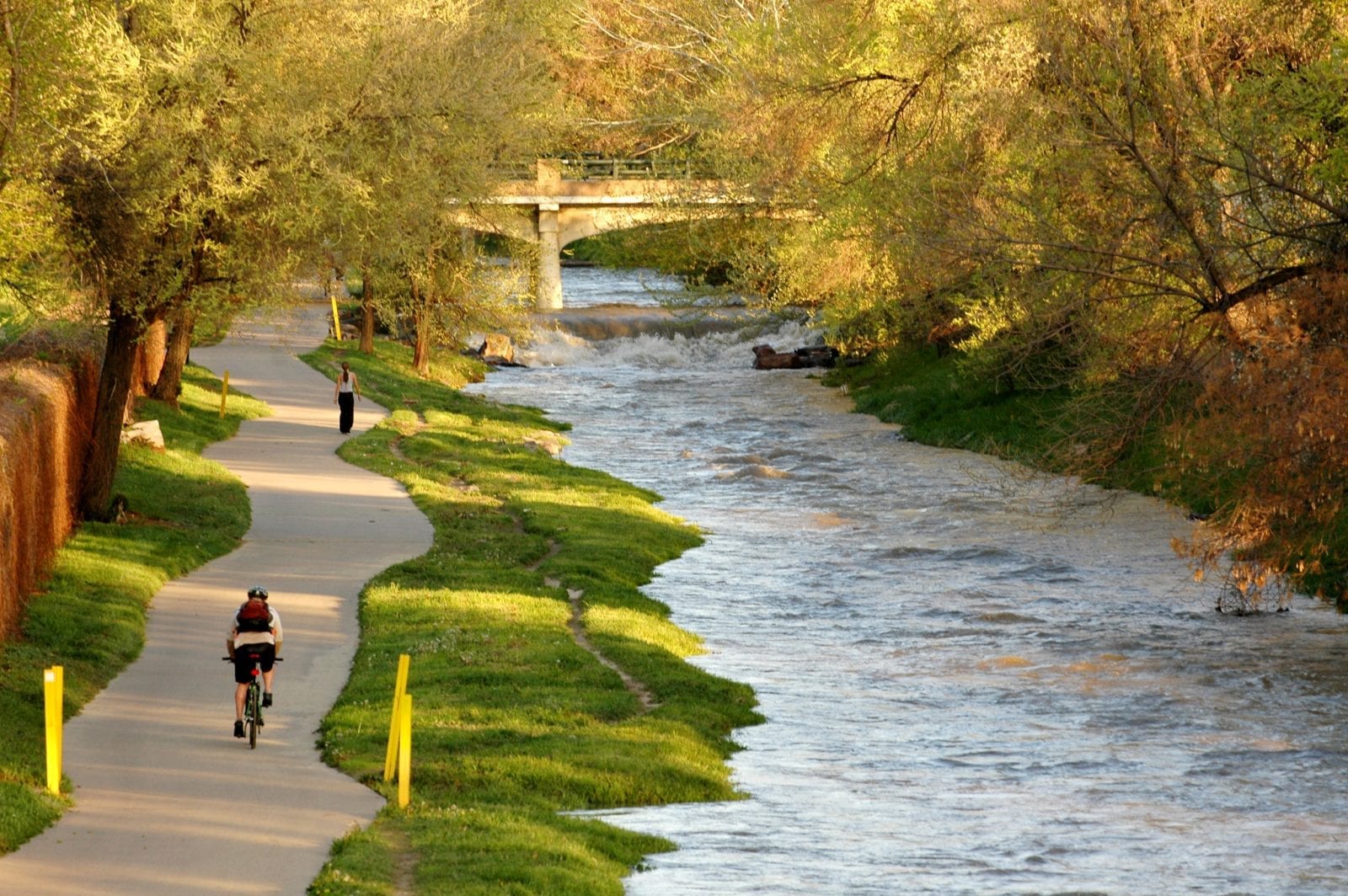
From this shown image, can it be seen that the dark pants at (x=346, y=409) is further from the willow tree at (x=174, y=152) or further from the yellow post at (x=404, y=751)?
the yellow post at (x=404, y=751)

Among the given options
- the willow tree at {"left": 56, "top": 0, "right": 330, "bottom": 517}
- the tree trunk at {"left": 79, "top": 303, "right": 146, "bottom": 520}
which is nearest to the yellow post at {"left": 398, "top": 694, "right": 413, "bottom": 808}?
the willow tree at {"left": 56, "top": 0, "right": 330, "bottom": 517}

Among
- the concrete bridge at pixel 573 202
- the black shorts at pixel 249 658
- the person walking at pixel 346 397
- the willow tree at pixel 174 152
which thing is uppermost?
the concrete bridge at pixel 573 202

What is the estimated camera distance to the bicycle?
1445 centimetres

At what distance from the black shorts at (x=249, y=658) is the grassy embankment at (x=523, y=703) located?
87 centimetres

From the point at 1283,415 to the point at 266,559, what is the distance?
518 inches

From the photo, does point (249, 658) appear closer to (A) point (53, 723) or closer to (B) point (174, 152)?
(A) point (53, 723)

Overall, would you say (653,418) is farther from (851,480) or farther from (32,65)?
(32,65)

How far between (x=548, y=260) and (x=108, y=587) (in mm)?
47789

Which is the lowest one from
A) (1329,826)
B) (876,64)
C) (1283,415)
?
(1329,826)

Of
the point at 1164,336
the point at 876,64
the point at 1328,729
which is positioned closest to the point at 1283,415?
the point at 1164,336

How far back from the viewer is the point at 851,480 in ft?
114

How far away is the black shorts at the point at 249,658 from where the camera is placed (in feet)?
48.0

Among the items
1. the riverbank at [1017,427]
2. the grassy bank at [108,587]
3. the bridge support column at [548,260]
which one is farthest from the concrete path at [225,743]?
the bridge support column at [548,260]

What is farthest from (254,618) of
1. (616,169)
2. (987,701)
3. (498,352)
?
(616,169)
